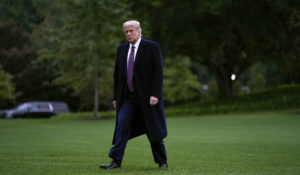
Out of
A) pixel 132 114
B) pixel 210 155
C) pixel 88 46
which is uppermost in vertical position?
pixel 88 46

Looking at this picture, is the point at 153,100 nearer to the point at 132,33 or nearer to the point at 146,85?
the point at 146,85

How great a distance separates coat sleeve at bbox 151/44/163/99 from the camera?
24.8 feet

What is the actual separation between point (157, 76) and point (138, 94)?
1.24 feet

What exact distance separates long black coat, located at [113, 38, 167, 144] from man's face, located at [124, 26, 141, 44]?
0.14 metres

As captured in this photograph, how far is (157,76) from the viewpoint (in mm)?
7641

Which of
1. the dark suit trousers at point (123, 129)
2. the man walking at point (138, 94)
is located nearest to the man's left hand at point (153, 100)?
the man walking at point (138, 94)

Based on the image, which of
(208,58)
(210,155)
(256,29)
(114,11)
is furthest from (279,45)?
(210,155)

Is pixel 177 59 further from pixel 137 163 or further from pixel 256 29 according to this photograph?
pixel 137 163

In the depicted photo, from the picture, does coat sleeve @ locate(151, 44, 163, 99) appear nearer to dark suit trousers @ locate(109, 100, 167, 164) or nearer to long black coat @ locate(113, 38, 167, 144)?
long black coat @ locate(113, 38, 167, 144)

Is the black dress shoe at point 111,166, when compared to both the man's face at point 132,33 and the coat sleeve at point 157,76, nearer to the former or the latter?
the coat sleeve at point 157,76

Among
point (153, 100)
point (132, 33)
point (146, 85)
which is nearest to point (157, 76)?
point (146, 85)

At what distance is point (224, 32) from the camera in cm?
3497

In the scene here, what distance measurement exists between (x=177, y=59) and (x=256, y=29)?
5.94 m

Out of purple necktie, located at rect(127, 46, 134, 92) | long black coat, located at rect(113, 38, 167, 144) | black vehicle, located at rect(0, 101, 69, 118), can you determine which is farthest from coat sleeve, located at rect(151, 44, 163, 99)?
black vehicle, located at rect(0, 101, 69, 118)
